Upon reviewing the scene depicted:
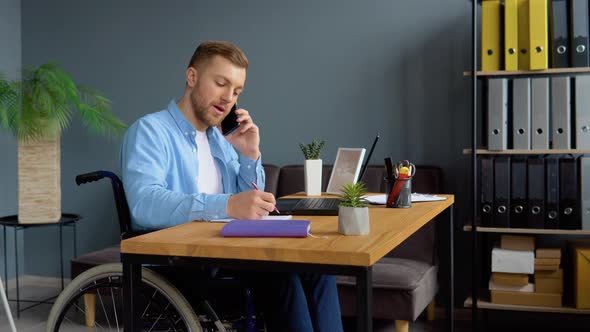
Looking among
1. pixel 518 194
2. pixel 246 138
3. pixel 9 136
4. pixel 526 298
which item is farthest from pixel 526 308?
pixel 9 136

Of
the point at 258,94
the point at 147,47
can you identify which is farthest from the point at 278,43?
the point at 147,47

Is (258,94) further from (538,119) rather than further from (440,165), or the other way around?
(538,119)

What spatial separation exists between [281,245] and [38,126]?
244 cm

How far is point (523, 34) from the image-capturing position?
2.94 metres

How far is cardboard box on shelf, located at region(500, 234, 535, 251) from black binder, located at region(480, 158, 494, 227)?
12 cm

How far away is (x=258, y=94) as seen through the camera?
3744 millimetres

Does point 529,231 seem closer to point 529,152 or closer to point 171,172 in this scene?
point 529,152

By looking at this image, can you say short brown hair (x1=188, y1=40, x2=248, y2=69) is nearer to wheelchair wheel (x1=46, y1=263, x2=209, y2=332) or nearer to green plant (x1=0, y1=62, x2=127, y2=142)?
wheelchair wheel (x1=46, y1=263, x2=209, y2=332)

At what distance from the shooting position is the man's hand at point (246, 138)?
209 cm

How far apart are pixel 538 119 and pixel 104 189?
254cm

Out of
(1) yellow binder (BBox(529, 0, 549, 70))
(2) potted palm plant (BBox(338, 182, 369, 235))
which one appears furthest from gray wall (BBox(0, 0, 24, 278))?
(2) potted palm plant (BBox(338, 182, 369, 235))

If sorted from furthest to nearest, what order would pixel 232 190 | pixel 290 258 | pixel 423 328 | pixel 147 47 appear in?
pixel 147 47, pixel 423 328, pixel 232 190, pixel 290 258

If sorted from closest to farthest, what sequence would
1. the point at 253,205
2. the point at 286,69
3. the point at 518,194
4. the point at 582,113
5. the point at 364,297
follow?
Answer: 1. the point at 364,297
2. the point at 253,205
3. the point at 582,113
4. the point at 518,194
5. the point at 286,69

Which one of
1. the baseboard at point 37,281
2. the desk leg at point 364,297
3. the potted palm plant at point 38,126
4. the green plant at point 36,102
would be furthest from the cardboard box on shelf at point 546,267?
the baseboard at point 37,281
